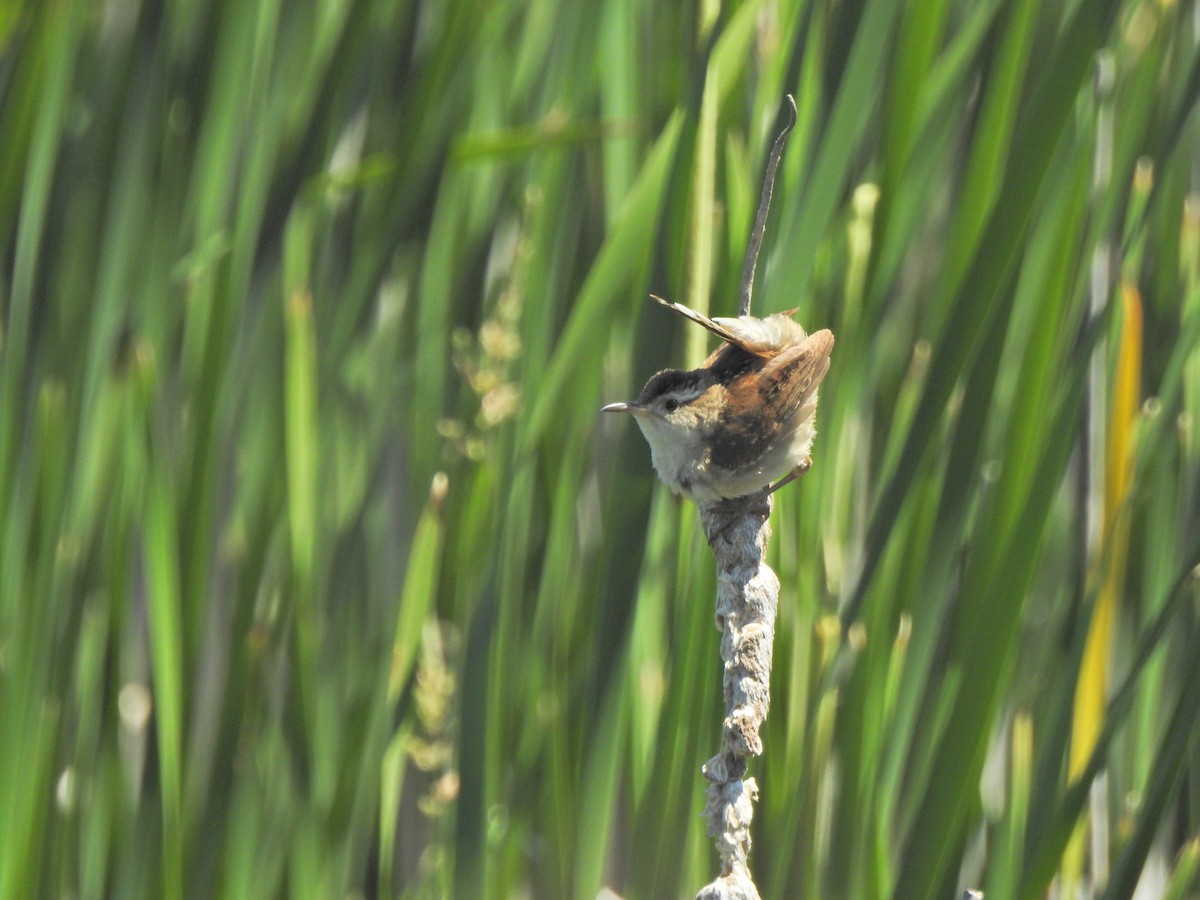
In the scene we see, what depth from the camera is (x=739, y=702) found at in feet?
2.80

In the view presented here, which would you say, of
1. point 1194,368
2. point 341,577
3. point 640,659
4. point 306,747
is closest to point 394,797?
point 306,747

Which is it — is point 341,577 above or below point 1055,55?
below

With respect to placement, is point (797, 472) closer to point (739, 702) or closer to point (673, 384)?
point (673, 384)

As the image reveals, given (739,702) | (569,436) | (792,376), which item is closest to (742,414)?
(792,376)

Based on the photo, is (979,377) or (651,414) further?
(651,414)

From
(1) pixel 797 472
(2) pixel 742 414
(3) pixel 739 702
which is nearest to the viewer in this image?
(3) pixel 739 702

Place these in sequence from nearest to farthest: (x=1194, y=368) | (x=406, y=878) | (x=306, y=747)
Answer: (x=1194, y=368) < (x=306, y=747) < (x=406, y=878)

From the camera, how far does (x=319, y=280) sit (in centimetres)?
168

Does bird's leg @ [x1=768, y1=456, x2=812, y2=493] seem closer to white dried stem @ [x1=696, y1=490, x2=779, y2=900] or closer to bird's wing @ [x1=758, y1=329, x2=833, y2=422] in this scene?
bird's wing @ [x1=758, y1=329, x2=833, y2=422]

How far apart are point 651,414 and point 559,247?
224 mm

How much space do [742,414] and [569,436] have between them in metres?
0.20

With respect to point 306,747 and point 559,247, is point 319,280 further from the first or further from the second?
point 306,747

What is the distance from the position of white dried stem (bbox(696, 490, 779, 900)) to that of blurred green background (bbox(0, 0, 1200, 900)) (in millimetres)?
104

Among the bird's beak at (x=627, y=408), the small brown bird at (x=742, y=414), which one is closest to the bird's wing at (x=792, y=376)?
the small brown bird at (x=742, y=414)
